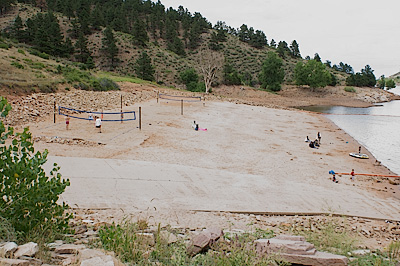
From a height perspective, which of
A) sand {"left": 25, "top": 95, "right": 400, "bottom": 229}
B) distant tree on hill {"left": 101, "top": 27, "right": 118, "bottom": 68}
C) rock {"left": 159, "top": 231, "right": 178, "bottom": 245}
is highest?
distant tree on hill {"left": 101, "top": 27, "right": 118, "bottom": 68}

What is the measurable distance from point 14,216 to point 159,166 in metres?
7.29

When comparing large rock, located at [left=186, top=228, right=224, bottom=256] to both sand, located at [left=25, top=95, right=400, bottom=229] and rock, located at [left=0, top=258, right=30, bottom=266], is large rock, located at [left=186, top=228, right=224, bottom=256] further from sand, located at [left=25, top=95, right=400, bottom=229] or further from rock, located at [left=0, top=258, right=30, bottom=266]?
rock, located at [left=0, top=258, right=30, bottom=266]

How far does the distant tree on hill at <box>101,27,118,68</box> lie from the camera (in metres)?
59.6

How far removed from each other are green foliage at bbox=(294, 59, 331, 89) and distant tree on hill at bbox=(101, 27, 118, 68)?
36630mm

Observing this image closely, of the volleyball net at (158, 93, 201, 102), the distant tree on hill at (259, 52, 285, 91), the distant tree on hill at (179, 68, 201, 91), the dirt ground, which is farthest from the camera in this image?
the distant tree on hill at (259, 52, 285, 91)

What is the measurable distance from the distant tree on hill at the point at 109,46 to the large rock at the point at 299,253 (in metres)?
58.5

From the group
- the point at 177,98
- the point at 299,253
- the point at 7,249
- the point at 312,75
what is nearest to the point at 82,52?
the point at 177,98

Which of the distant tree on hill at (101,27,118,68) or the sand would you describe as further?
the distant tree on hill at (101,27,118,68)

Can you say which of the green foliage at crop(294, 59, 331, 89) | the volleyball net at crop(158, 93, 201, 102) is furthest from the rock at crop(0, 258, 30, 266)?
the green foliage at crop(294, 59, 331, 89)

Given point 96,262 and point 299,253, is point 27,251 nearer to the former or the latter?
point 96,262

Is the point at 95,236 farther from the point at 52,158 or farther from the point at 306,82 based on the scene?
the point at 306,82

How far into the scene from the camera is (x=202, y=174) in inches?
452

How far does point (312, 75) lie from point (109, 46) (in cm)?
4023

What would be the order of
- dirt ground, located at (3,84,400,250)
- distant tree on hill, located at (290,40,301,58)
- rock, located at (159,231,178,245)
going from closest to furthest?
rock, located at (159,231,178,245) < dirt ground, located at (3,84,400,250) < distant tree on hill, located at (290,40,301,58)
